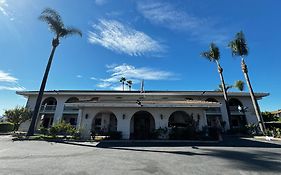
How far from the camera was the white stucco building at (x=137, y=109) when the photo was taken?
646 inches

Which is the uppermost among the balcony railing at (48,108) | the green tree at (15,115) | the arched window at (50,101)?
the arched window at (50,101)

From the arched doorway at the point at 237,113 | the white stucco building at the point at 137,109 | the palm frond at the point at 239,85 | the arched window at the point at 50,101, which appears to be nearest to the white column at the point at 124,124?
the white stucco building at the point at 137,109

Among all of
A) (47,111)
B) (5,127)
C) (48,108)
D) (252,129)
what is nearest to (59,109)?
(47,111)

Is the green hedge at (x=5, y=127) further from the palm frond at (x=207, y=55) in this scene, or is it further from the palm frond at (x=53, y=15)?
the palm frond at (x=207, y=55)

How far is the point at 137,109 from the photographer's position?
1666cm

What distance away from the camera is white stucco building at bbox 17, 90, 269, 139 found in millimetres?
16406

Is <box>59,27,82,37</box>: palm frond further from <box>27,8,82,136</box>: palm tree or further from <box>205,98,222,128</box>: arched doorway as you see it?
<box>205,98,222,128</box>: arched doorway

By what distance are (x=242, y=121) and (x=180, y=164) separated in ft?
89.1

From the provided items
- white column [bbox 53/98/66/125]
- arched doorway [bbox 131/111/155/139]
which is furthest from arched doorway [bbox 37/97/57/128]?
arched doorway [bbox 131/111/155/139]

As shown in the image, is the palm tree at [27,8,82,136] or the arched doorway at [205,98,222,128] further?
the arched doorway at [205,98,222,128]

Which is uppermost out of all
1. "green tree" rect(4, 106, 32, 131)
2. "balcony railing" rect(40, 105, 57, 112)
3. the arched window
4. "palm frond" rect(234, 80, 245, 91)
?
"palm frond" rect(234, 80, 245, 91)

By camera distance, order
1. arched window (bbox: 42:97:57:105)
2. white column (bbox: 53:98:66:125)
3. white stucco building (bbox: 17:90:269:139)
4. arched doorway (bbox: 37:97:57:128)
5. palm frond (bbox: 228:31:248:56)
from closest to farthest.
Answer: white stucco building (bbox: 17:90:269:139), palm frond (bbox: 228:31:248:56), white column (bbox: 53:98:66:125), arched doorway (bbox: 37:97:57:128), arched window (bbox: 42:97:57:105)

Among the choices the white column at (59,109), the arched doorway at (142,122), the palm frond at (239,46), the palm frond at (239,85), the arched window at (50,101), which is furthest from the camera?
the palm frond at (239,85)

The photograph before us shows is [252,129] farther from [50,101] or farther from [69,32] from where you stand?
[50,101]
